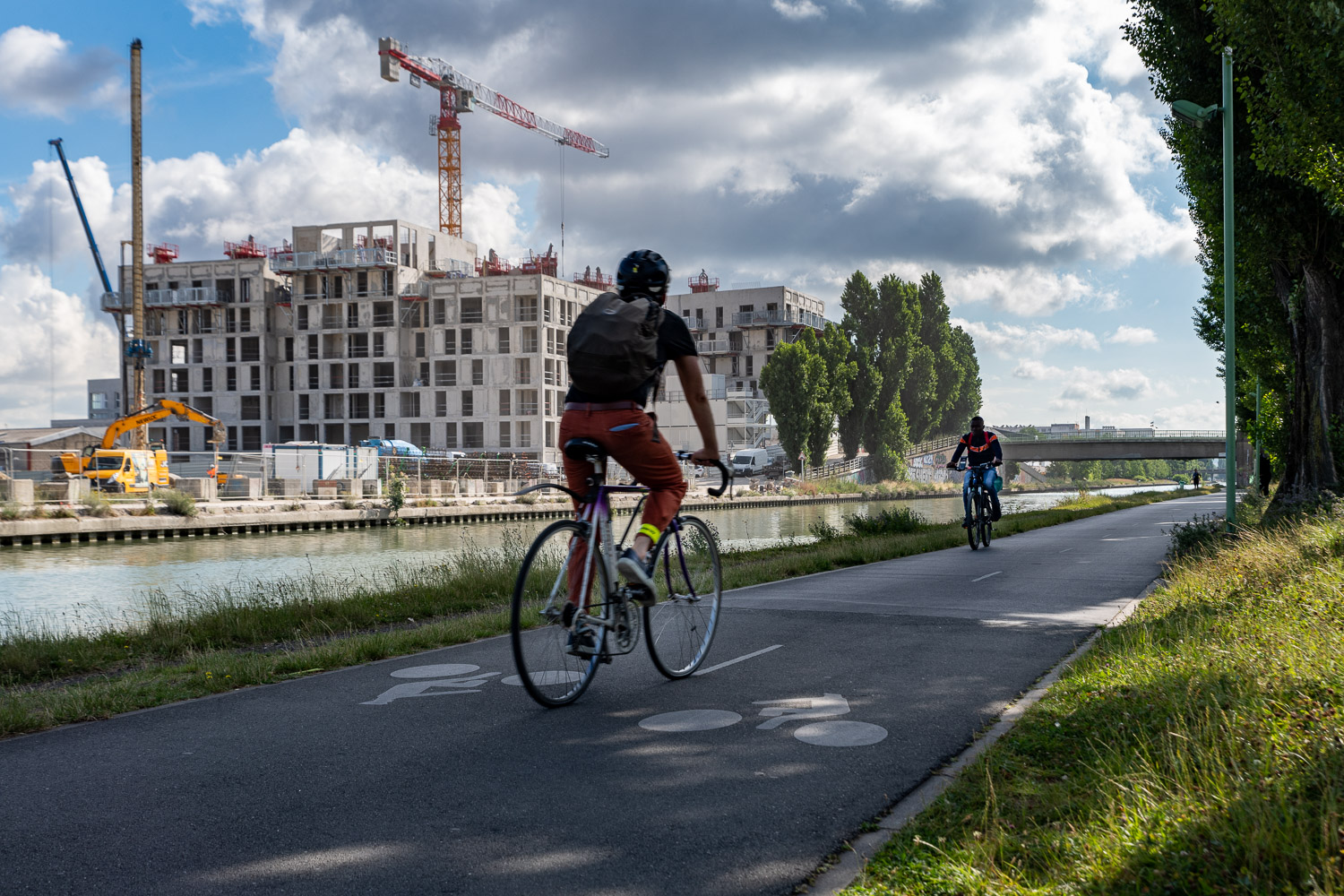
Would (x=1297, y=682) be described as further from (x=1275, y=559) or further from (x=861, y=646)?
(x=1275, y=559)

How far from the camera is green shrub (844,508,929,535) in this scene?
71.8ft

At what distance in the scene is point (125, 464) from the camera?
45500 mm

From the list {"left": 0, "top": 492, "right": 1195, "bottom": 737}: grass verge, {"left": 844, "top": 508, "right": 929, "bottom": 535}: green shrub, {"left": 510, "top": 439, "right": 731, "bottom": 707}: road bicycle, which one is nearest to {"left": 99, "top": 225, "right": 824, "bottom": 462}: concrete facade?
{"left": 844, "top": 508, "right": 929, "bottom": 535}: green shrub

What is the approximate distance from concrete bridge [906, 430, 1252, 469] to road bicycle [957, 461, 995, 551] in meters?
66.4

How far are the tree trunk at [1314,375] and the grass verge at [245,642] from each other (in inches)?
374

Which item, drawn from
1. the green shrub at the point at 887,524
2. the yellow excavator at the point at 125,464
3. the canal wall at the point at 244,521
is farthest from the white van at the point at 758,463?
the green shrub at the point at 887,524

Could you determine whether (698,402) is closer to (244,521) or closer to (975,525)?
(975,525)

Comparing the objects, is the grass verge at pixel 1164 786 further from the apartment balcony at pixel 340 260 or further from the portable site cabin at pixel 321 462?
the apartment balcony at pixel 340 260

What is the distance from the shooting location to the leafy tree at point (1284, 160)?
14117mm

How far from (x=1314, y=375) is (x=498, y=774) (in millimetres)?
18342

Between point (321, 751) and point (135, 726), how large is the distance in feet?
4.31

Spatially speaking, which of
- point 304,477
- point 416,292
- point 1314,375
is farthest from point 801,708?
point 416,292

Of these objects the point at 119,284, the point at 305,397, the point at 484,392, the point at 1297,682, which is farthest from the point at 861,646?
Result: the point at 119,284

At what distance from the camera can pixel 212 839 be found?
12.0 feet
